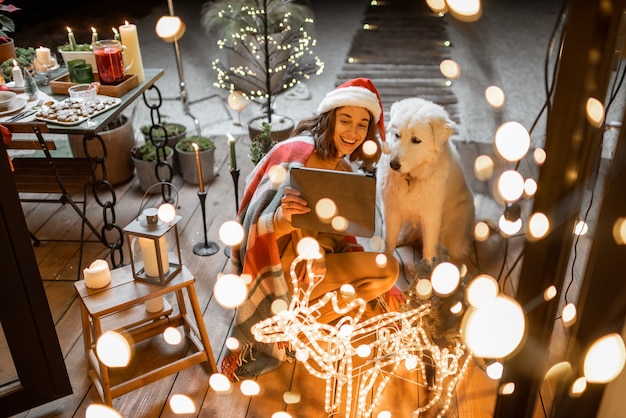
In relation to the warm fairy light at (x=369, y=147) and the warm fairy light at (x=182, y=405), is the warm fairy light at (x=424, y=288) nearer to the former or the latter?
the warm fairy light at (x=369, y=147)

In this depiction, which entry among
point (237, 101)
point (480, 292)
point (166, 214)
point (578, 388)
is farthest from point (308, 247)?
point (237, 101)

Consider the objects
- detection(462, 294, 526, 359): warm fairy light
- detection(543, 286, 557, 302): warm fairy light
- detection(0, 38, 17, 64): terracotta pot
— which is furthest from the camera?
detection(0, 38, 17, 64): terracotta pot

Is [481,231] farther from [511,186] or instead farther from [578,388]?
[578,388]

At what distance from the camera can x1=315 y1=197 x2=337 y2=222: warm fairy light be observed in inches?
68.0

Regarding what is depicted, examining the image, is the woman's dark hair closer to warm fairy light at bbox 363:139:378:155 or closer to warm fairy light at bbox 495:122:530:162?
warm fairy light at bbox 363:139:378:155

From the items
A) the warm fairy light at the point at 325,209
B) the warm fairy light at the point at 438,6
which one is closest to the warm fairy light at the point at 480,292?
the warm fairy light at the point at 325,209

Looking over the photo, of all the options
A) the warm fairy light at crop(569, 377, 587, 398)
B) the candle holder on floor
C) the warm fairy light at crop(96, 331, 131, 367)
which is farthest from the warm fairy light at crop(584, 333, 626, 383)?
the candle holder on floor

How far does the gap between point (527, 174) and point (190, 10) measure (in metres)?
3.65

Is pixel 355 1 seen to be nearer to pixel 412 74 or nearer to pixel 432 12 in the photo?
pixel 432 12

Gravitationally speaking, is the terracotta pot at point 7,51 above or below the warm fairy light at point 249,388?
above

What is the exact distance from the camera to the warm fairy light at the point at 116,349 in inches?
76.2

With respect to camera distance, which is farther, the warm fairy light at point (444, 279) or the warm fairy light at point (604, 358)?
the warm fairy light at point (444, 279)

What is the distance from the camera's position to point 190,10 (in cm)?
543

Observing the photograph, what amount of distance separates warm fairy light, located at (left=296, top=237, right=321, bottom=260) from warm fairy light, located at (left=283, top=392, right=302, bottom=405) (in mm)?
432
